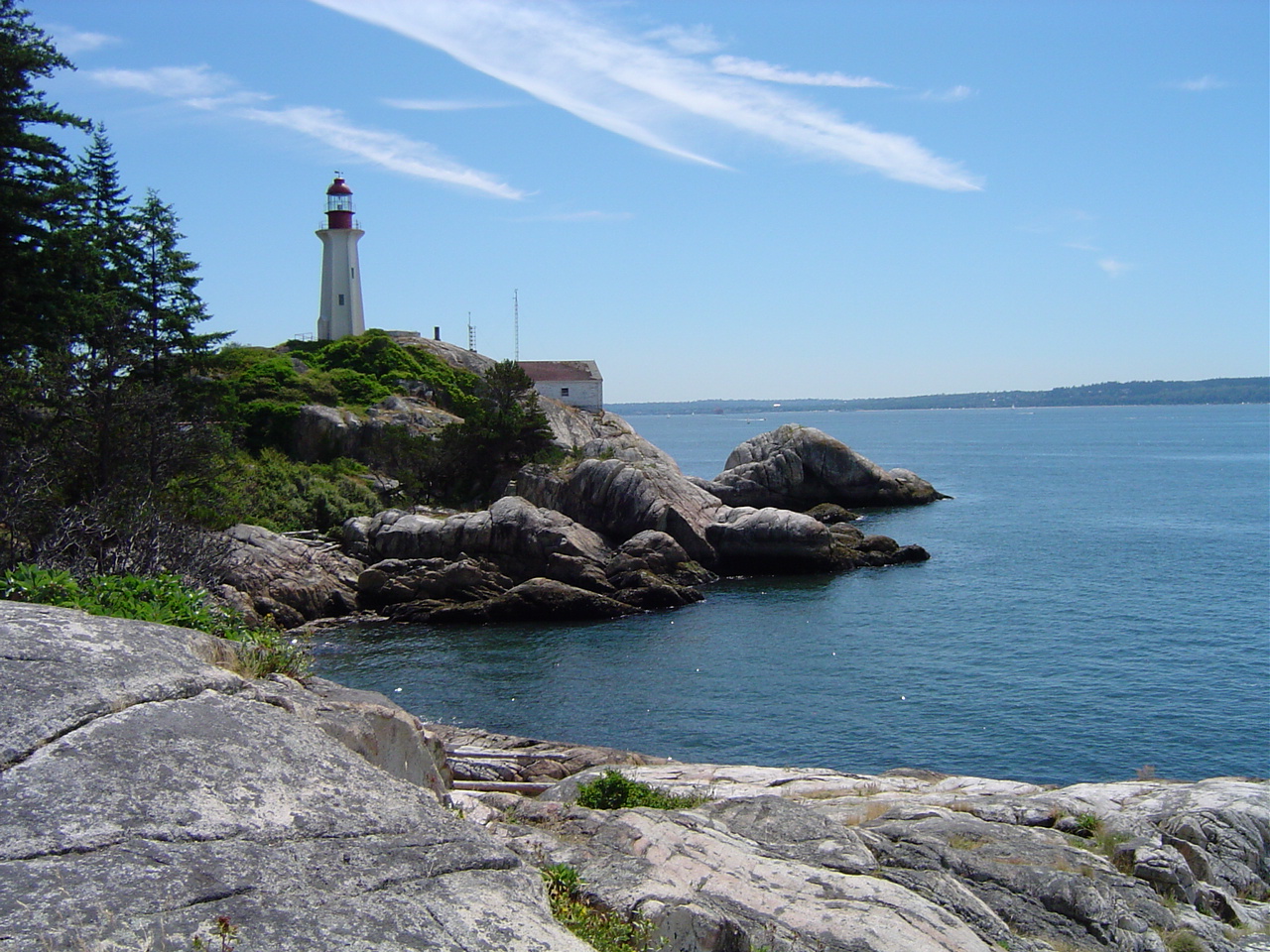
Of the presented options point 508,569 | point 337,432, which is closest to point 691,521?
point 508,569

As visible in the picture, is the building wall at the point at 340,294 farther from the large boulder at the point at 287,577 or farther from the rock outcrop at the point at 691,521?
the large boulder at the point at 287,577

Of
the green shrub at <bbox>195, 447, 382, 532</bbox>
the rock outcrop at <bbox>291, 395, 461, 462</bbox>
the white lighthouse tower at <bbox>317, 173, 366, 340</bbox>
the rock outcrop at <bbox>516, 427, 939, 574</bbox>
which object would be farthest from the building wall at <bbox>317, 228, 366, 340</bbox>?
the rock outcrop at <bbox>516, 427, 939, 574</bbox>

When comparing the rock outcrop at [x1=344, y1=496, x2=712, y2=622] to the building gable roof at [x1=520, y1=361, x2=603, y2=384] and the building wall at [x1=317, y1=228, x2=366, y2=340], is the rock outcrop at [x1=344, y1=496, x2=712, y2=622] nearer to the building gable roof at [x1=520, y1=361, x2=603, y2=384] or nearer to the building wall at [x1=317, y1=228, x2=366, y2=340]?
the building wall at [x1=317, y1=228, x2=366, y2=340]

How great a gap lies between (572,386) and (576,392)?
0.62 metres

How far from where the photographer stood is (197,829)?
553cm

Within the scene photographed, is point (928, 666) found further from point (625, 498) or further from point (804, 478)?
point (804, 478)

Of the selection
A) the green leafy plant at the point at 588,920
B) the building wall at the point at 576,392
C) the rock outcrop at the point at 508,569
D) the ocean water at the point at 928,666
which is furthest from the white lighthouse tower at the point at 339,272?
Answer: the green leafy plant at the point at 588,920

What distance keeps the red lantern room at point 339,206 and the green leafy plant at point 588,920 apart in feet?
227

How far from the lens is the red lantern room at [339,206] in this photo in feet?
231

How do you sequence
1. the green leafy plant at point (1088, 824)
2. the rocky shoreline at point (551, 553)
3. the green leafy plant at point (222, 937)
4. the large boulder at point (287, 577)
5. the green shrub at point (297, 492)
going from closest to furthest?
the green leafy plant at point (222, 937) < the green leafy plant at point (1088, 824) < the large boulder at point (287, 577) < the rocky shoreline at point (551, 553) < the green shrub at point (297, 492)

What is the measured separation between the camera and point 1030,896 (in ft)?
37.6

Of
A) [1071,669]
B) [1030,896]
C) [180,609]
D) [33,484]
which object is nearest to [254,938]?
[180,609]

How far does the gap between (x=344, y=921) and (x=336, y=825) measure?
894 millimetres

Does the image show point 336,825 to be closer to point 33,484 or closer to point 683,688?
point 33,484
